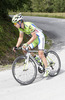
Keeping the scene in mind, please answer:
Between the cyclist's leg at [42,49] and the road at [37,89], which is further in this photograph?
the cyclist's leg at [42,49]

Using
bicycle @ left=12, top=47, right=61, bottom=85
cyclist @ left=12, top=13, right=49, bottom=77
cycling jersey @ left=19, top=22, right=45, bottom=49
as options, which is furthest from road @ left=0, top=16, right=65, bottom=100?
cycling jersey @ left=19, top=22, right=45, bottom=49

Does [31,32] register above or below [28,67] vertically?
above

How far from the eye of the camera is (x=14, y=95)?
14.1 feet

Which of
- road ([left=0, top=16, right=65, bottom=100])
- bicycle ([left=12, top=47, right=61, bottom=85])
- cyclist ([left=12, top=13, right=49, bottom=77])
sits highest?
cyclist ([left=12, top=13, right=49, bottom=77])

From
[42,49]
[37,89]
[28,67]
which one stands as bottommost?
[37,89]

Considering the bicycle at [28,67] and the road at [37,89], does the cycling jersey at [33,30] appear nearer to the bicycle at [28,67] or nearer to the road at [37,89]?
the bicycle at [28,67]

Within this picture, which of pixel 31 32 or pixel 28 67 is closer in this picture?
pixel 31 32

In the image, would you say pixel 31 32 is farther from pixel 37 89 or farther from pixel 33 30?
pixel 37 89

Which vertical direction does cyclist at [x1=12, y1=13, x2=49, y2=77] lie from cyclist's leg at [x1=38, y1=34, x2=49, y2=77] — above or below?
above

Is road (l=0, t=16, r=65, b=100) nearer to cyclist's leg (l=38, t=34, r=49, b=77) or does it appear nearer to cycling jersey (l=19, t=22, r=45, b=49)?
Answer: cyclist's leg (l=38, t=34, r=49, b=77)

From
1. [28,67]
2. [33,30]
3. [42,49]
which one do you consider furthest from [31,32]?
[28,67]

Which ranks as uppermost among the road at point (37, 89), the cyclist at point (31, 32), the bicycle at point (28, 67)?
the cyclist at point (31, 32)

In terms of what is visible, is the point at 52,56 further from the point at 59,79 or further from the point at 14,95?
the point at 14,95

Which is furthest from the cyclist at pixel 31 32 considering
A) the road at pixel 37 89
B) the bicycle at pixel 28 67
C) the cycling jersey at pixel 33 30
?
the road at pixel 37 89
